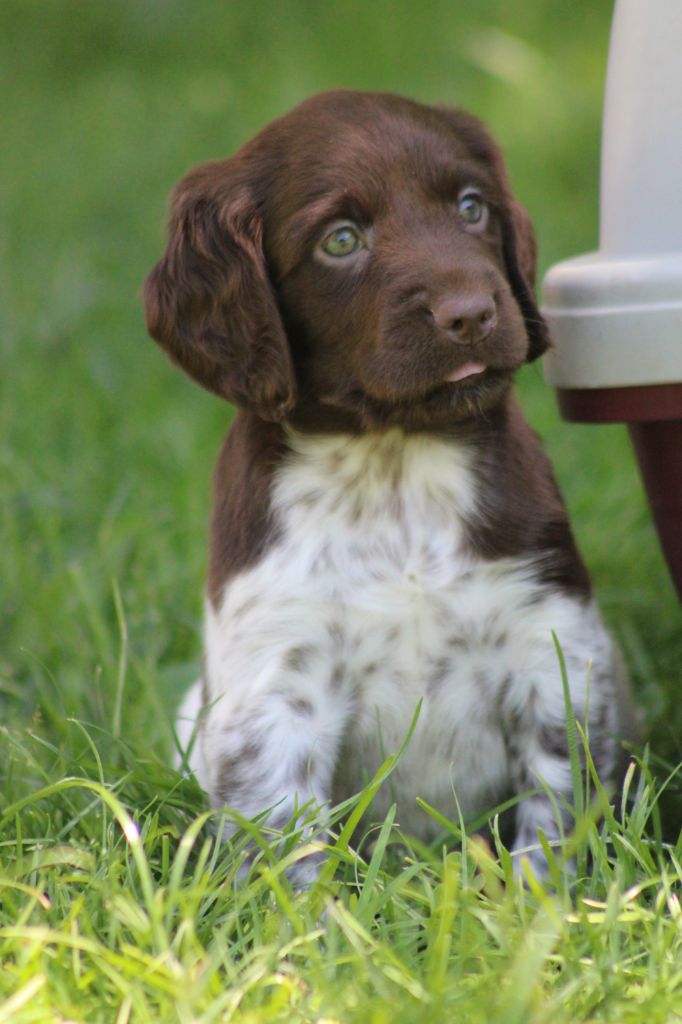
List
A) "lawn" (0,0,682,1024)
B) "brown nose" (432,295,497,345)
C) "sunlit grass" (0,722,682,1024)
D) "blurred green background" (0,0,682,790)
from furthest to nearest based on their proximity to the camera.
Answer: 1. "blurred green background" (0,0,682,790)
2. "brown nose" (432,295,497,345)
3. "lawn" (0,0,682,1024)
4. "sunlit grass" (0,722,682,1024)

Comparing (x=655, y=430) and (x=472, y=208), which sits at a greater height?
(x=472, y=208)

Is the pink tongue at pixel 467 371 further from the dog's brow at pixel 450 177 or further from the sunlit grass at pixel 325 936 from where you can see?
the sunlit grass at pixel 325 936

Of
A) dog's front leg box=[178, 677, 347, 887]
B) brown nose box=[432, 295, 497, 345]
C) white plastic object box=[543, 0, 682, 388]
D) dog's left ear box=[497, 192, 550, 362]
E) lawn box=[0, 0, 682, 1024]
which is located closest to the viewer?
lawn box=[0, 0, 682, 1024]

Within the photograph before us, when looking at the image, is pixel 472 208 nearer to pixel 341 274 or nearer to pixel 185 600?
pixel 341 274

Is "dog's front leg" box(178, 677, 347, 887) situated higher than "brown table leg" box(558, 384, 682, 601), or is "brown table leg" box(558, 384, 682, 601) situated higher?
"brown table leg" box(558, 384, 682, 601)

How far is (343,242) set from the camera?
10.8 feet

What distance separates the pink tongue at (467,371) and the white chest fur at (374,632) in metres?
0.34

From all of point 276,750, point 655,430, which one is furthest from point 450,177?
point 276,750

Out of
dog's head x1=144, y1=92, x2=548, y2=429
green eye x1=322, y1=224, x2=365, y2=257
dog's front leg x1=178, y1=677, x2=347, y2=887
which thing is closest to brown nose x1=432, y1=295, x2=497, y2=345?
dog's head x1=144, y1=92, x2=548, y2=429

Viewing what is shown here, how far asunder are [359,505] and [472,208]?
2.45 feet

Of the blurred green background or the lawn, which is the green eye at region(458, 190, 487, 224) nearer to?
the lawn

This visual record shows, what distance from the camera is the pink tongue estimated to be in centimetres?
310

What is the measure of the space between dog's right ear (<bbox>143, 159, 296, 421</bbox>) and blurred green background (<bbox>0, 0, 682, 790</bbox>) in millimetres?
841

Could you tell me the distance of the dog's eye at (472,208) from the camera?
3.43 meters
